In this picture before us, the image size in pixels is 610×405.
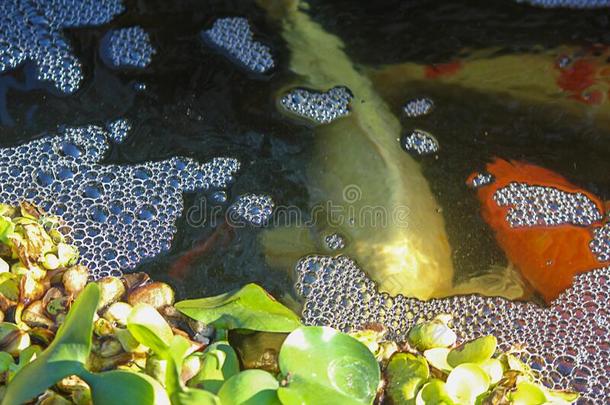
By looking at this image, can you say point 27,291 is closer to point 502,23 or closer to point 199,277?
point 199,277

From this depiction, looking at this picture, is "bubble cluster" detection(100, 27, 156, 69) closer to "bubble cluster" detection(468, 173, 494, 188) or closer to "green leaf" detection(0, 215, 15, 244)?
"bubble cluster" detection(468, 173, 494, 188)

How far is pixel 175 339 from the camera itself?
475 millimetres

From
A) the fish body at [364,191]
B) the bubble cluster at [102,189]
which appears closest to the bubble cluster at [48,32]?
the bubble cluster at [102,189]

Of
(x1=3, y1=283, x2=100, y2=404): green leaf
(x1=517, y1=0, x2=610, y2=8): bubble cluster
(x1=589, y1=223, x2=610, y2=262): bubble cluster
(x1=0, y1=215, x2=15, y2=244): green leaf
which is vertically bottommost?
(x1=589, y1=223, x2=610, y2=262): bubble cluster

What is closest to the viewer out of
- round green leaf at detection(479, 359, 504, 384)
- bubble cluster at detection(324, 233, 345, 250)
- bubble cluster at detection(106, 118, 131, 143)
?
round green leaf at detection(479, 359, 504, 384)

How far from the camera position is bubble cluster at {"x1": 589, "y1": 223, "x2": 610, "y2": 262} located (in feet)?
3.31

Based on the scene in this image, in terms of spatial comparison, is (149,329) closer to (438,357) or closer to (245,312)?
(245,312)

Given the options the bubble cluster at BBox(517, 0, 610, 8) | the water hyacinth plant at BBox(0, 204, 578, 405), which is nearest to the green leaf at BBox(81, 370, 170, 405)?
the water hyacinth plant at BBox(0, 204, 578, 405)

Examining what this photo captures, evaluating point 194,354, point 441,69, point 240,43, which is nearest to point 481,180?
point 441,69

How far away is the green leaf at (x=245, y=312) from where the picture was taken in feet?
1.78

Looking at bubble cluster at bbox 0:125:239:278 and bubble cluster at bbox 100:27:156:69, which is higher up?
bubble cluster at bbox 100:27:156:69

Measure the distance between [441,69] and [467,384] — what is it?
2.61 feet

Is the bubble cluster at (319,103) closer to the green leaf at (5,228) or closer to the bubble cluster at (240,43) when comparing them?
the bubble cluster at (240,43)

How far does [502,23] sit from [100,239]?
0.74 meters
